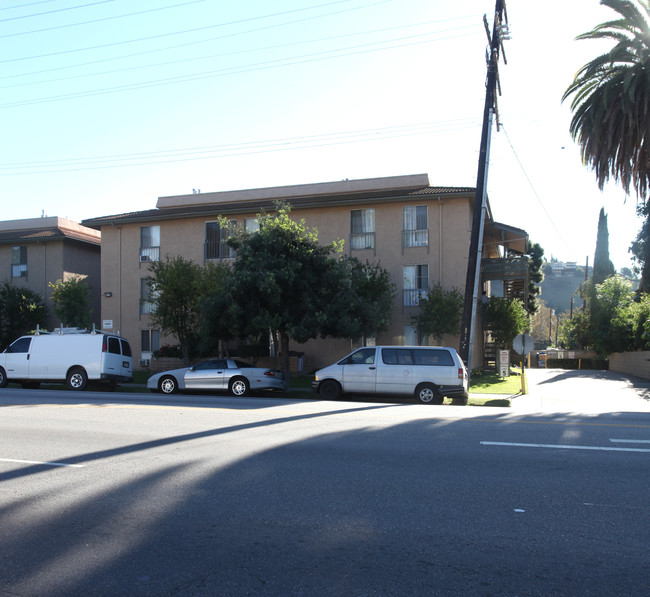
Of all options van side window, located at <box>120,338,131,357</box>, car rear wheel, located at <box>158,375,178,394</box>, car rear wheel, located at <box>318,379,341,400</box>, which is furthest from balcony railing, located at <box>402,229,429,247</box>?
van side window, located at <box>120,338,131,357</box>

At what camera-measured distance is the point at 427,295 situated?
26.9 m

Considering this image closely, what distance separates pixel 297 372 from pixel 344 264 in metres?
7.45

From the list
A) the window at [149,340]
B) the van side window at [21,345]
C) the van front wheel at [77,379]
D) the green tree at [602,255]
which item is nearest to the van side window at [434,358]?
the van front wheel at [77,379]

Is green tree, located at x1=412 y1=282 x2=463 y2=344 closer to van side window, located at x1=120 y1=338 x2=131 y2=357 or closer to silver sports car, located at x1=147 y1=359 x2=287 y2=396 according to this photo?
silver sports car, located at x1=147 y1=359 x2=287 y2=396

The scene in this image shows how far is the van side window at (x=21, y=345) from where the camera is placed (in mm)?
21373

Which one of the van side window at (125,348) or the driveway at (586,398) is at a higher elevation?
the van side window at (125,348)

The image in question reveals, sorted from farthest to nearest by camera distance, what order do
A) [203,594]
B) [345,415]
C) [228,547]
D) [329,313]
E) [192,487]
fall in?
[329,313] < [345,415] < [192,487] < [228,547] < [203,594]

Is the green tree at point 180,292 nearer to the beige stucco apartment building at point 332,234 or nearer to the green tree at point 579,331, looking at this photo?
the beige stucco apartment building at point 332,234

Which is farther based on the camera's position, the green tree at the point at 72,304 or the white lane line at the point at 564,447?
the green tree at the point at 72,304

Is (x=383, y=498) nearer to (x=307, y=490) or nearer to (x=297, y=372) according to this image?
(x=307, y=490)

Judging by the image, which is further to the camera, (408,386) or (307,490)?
(408,386)

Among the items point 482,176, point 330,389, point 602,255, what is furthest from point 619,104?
point 602,255

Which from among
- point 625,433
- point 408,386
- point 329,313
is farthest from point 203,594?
point 329,313

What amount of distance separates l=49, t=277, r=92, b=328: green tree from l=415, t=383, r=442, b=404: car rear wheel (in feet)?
70.2
